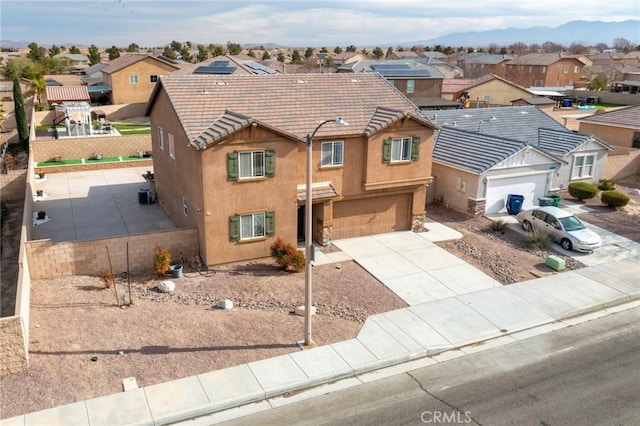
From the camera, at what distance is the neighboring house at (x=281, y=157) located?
20.9 meters

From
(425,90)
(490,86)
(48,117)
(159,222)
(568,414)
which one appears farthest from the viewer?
(490,86)

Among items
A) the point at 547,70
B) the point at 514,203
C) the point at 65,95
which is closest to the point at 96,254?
the point at 514,203

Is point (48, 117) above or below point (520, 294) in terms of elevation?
above

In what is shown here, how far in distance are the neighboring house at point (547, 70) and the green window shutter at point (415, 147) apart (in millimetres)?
78144

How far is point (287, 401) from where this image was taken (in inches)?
544

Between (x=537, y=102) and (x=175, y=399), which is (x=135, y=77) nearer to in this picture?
(x=537, y=102)

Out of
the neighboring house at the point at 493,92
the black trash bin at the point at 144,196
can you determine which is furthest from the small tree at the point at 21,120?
the neighboring house at the point at 493,92

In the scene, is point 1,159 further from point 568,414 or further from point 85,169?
point 568,414

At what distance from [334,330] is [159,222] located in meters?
13.3

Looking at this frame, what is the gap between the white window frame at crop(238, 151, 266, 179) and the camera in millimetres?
20922

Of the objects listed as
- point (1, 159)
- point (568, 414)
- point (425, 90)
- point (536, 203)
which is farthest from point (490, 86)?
point (568, 414)

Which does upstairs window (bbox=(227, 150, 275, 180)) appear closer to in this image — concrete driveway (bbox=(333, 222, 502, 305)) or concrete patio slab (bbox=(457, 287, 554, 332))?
concrete driveway (bbox=(333, 222, 502, 305))


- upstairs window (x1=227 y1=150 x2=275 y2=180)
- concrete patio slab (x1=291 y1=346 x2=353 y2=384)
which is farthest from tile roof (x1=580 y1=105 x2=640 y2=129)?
concrete patio slab (x1=291 y1=346 x2=353 y2=384)

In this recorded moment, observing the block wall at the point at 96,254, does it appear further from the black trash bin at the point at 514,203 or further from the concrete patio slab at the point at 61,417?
the black trash bin at the point at 514,203
